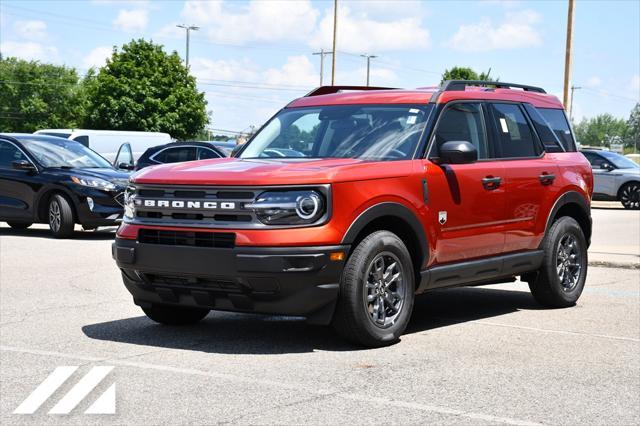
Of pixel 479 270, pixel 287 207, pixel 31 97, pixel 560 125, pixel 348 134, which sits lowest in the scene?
pixel 479 270

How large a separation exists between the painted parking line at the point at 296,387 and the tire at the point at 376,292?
107cm

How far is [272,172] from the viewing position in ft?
22.9

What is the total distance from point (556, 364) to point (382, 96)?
2611 mm

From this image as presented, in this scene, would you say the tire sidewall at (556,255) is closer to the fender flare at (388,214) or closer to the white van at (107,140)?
the fender flare at (388,214)

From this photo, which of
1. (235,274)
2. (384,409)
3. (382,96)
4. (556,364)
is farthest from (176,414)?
(382,96)

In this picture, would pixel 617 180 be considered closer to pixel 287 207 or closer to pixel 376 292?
pixel 376 292

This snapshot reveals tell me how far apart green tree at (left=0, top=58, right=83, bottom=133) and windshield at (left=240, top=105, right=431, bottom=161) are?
119 meters

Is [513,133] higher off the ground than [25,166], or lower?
higher

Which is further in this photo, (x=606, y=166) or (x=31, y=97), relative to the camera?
(x=31, y=97)

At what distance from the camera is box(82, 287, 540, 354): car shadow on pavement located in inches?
287

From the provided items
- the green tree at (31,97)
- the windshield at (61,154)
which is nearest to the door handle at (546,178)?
the windshield at (61,154)

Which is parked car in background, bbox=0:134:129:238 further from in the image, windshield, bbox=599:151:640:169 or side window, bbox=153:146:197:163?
windshield, bbox=599:151:640:169

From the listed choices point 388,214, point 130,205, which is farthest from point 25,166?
point 388,214

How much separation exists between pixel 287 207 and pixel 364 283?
770 mm
